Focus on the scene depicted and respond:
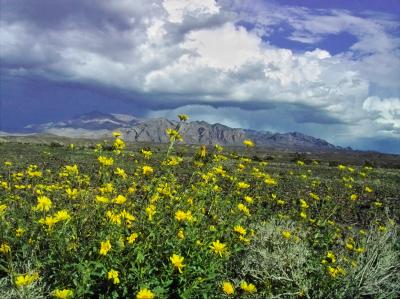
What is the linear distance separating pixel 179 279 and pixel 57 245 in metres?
1.27

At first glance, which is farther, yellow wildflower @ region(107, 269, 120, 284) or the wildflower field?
the wildflower field

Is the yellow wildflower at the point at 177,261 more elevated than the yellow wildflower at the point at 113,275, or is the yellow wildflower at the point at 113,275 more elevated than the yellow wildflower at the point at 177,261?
the yellow wildflower at the point at 177,261

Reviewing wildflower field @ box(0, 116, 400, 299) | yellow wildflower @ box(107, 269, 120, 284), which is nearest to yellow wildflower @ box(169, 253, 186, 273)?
wildflower field @ box(0, 116, 400, 299)

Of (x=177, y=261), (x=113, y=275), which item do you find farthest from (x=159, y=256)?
(x=113, y=275)

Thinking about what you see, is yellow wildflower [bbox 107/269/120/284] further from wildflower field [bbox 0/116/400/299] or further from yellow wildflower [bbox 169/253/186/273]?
yellow wildflower [bbox 169/253/186/273]

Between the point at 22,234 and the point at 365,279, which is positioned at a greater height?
the point at 22,234

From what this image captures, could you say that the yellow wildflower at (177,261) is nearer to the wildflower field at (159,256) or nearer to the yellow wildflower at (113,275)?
the wildflower field at (159,256)

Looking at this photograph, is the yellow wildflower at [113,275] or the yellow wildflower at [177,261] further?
the yellow wildflower at [177,261]

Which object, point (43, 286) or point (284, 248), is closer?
point (43, 286)

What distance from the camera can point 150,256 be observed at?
434cm

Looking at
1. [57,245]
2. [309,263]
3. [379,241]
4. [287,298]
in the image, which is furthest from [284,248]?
[57,245]

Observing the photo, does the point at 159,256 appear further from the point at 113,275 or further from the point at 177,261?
the point at 113,275

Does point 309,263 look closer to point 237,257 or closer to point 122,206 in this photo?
point 237,257

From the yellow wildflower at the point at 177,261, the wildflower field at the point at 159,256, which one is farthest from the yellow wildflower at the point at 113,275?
the yellow wildflower at the point at 177,261
